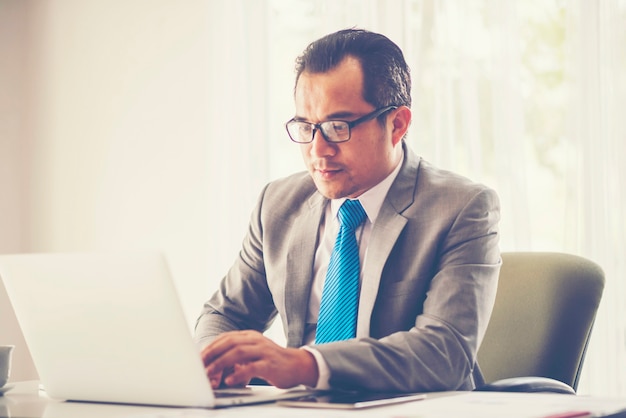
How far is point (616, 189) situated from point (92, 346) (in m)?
1.94

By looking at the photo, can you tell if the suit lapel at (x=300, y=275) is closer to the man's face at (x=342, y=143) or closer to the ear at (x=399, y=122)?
the man's face at (x=342, y=143)

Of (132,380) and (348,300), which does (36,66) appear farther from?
(132,380)

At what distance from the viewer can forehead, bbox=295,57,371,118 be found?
6.63ft

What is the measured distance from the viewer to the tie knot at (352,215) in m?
2.09

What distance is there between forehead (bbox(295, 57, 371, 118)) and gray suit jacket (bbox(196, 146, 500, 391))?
219 mm

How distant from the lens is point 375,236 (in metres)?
2.00

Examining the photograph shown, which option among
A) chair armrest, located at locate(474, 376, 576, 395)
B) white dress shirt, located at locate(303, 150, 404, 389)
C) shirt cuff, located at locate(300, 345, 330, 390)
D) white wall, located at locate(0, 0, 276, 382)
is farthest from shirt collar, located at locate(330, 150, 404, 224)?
white wall, located at locate(0, 0, 276, 382)

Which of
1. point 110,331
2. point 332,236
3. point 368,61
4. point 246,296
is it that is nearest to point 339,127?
point 368,61

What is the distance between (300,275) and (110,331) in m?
0.81

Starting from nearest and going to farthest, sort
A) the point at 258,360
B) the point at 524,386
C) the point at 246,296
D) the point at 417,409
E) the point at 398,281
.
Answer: the point at 417,409, the point at 258,360, the point at 524,386, the point at 398,281, the point at 246,296

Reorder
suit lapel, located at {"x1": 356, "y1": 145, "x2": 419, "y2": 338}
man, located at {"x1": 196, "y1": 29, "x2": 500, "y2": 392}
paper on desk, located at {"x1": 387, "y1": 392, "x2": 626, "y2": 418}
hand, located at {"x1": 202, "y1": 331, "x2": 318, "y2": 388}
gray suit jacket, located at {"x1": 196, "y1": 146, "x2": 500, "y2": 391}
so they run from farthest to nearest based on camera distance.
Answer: suit lapel, located at {"x1": 356, "y1": 145, "x2": 419, "y2": 338}, man, located at {"x1": 196, "y1": 29, "x2": 500, "y2": 392}, gray suit jacket, located at {"x1": 196, "y1": 146, "x2": 500, "y2": 391}, hand, located at {"x1": 202, "y1": 331, "x2": 318, "y2": 388}, paper on desk, located at {"x1": 387, "y1": 392, "x2": 626, "y2": 418}

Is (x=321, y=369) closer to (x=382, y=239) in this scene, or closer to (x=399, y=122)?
(x=382, y=239)

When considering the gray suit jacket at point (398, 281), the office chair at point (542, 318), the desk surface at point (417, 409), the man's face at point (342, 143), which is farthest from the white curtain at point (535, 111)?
the desk surface at point (417, 409)

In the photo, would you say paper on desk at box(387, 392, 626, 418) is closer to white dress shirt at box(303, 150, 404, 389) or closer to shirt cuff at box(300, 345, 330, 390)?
shirt cuff at box(300, 345, 330, 390)
